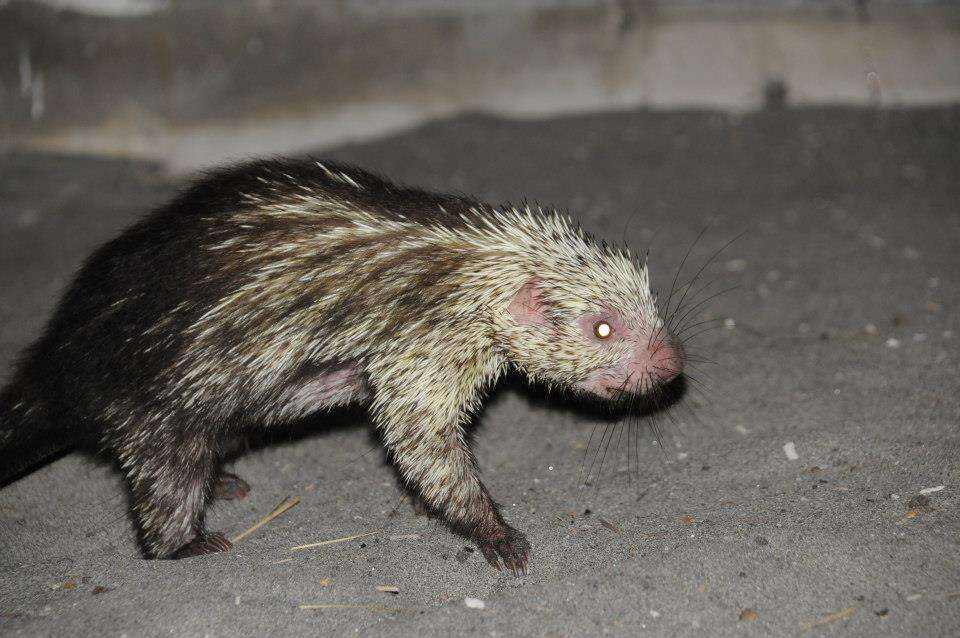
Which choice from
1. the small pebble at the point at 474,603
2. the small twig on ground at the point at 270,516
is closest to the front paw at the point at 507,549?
the small pebble at the point at 474,603

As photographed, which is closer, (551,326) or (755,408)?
(551,326)

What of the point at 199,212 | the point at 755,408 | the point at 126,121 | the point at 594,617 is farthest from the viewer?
the point at 126,121

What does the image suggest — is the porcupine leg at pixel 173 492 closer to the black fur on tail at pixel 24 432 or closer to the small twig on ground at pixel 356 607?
the black fur on tail at pixel 24 432

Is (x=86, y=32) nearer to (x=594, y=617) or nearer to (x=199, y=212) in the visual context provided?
(x=199, y=212)

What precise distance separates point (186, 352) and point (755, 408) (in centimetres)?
321

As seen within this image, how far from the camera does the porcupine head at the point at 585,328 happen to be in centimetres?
433

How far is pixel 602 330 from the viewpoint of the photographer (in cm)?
433

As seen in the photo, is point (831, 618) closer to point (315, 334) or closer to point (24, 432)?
point (315, 334)

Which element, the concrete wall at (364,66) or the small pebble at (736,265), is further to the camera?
the concrete wall at (364,66)

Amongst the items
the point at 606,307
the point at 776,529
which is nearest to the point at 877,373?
the point at 776,529

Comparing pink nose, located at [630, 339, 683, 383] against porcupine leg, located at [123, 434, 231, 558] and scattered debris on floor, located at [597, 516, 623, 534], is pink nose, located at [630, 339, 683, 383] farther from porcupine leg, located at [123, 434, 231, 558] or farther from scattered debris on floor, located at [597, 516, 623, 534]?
porcupine leg, located at [123, 434, 231, 558]

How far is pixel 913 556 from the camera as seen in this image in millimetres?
3738

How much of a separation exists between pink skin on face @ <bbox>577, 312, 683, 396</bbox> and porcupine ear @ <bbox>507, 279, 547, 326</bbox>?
0.21 metres

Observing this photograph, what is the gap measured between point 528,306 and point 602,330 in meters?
0.39
